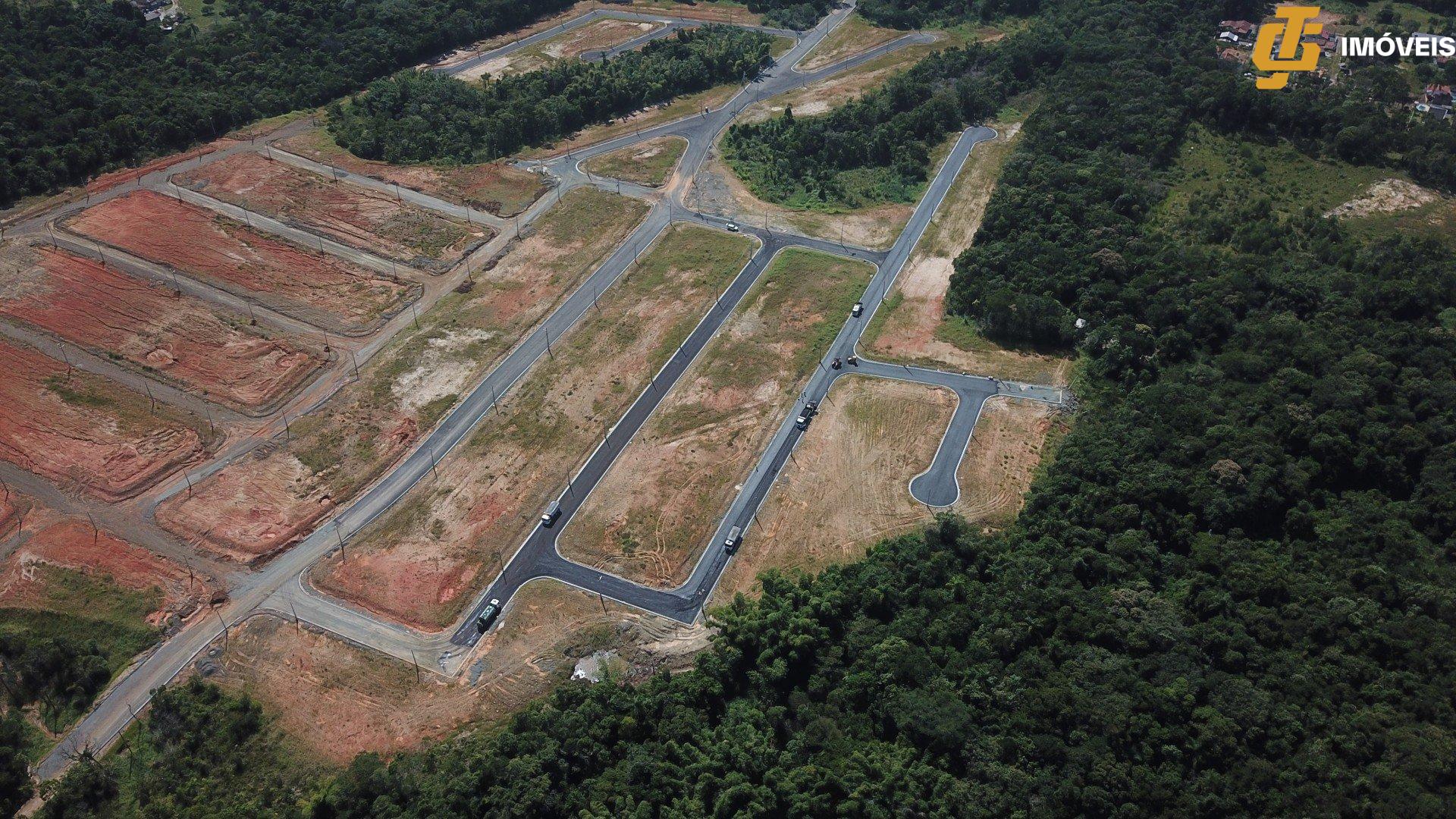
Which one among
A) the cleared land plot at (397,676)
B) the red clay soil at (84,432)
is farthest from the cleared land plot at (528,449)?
the red clay soil at (84,432)

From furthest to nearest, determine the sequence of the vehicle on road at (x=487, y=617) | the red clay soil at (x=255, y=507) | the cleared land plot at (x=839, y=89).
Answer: the cleared land plot at (x=839, y=89) < the red clay soil at (x=255, y=507) < the vehicle on road at (x=487, y=617)

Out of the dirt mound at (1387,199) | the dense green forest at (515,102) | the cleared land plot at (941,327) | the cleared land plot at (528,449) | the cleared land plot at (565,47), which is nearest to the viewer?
the cleared land plot at (528,449)

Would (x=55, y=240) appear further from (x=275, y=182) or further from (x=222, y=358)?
(x=222, y=358)

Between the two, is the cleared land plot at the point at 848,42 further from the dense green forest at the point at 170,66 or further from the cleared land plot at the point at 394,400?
the cleared land plot at the point at 394,400

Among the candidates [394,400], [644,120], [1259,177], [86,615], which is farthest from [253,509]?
[1259,177]

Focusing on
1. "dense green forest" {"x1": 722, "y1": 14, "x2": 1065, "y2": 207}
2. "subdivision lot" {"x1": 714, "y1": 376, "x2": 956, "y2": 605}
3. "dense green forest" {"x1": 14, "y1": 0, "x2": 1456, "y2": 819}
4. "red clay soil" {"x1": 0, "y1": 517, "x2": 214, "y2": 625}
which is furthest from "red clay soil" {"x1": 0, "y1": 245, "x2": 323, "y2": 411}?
"dense green forest" {"x1": 722, "y1": 14, "x2": 1065, "y2": 207}

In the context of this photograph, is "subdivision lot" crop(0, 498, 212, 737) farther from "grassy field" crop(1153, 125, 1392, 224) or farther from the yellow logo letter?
the yellow logo letter

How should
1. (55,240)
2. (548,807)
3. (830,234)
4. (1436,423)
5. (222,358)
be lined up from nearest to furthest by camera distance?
(548,807) → (1436,423) → (222,358) → (55,240) → (830,234)

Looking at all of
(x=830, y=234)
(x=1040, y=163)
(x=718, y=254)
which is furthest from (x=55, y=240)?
(x=1040, y=163)
